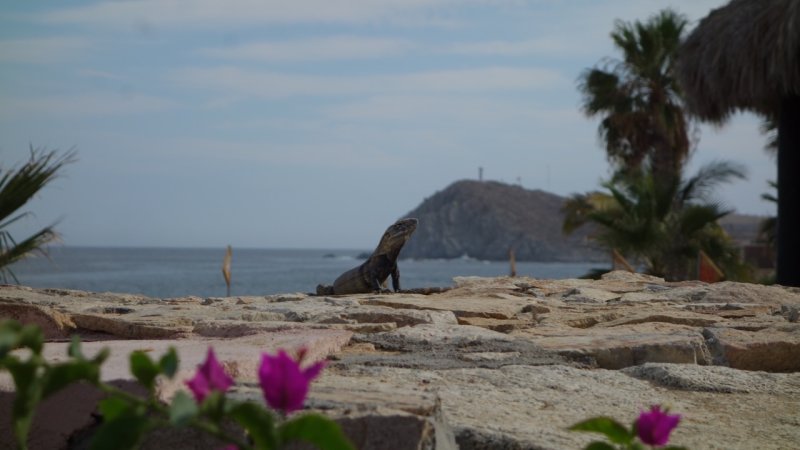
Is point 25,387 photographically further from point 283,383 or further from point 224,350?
point 224,350

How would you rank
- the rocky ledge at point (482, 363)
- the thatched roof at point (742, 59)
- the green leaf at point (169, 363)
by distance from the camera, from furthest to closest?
the thatched roof at point (742, 59)
the rocky ledge at point (482, 363)
the green leaf at point (169, 363)

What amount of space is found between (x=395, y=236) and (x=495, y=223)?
90.0 m

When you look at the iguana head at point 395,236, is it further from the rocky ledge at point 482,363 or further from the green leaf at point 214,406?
the green leaf at point 214,406

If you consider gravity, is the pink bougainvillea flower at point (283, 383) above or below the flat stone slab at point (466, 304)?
above

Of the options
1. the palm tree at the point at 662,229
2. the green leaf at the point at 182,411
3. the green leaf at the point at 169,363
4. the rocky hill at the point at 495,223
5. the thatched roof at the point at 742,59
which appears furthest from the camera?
the rocky hill at the point at 495,223

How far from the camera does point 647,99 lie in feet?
78.0

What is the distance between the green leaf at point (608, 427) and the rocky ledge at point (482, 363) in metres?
0.56

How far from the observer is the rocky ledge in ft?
7.11

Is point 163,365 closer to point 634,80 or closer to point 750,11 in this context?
point 750,11

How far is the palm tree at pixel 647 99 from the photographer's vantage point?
77.0 feet

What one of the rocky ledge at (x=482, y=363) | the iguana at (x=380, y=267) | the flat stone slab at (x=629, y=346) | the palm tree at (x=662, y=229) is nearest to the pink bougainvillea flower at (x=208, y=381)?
the rocky ledge at (x=482, y=363)

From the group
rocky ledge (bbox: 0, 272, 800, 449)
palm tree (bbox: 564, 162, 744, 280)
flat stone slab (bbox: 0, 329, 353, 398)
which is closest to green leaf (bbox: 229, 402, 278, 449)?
rocky ledge (bbox: 0, 272, 800, 449)

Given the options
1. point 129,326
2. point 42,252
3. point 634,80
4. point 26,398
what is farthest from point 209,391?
point 634,80

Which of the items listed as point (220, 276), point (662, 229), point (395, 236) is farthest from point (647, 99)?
point (220, 276)
